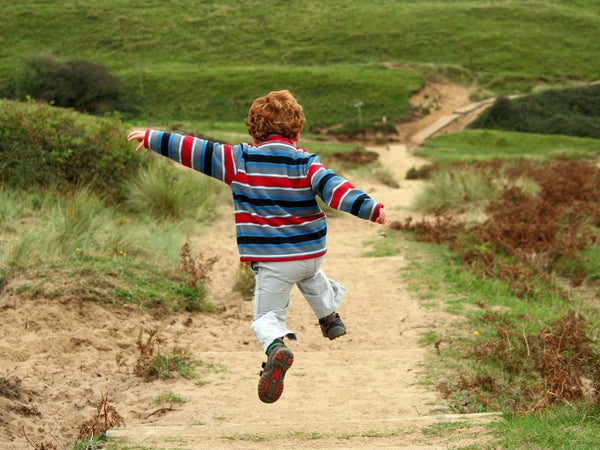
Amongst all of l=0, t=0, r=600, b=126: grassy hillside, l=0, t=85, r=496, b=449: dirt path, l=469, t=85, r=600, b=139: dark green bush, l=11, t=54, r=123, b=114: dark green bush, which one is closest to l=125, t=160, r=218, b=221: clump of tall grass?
l=0, t=85, r=496, b=449: dirt path

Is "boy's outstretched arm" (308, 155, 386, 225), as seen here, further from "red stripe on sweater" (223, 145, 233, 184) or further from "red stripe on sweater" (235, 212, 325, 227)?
"red stripe on sweater" (223, 145, 233, 184)

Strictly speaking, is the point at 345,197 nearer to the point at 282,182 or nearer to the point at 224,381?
the point at 282,182

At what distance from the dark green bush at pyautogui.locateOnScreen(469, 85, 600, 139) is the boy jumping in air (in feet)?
119

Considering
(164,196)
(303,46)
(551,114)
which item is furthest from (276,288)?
(303,46)

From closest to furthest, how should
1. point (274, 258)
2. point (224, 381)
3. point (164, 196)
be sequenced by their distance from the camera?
point (274, 258), point (224, 381), point (164, 196)

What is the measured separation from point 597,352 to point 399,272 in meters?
4.38

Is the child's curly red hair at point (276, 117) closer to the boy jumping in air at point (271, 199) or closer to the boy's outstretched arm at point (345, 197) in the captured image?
the boy jumping in air at point (271, 199)

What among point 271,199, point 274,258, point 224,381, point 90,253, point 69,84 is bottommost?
point 69,84

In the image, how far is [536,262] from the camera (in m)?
11.3

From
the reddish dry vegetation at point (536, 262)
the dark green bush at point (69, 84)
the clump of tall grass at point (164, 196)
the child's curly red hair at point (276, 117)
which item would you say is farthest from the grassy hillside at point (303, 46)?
the child's curly red hair at point (276, 117)

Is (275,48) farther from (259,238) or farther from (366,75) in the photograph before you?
(259,238)

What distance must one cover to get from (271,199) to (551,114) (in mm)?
39134

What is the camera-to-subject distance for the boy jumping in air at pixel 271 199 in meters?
4.41

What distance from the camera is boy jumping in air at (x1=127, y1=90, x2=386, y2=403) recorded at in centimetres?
441
